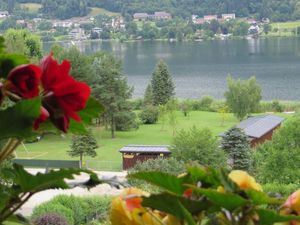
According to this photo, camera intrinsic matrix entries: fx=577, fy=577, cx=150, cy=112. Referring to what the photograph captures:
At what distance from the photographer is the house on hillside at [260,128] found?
19.3m

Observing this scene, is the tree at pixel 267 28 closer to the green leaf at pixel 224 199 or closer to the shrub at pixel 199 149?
the shrub at pixel 199 149

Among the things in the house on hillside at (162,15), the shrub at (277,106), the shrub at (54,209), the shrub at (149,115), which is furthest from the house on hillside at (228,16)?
the shrub at (54,209)

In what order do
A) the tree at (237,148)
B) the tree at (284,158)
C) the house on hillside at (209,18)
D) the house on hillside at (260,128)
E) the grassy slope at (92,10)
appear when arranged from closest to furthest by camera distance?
the tree at (284,158), the tree at (237,148), the house on hillside at (260,128), the grassy slope at (92,10), the house on hillside at (209,18)

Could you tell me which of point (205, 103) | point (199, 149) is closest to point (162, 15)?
point (205, 103)

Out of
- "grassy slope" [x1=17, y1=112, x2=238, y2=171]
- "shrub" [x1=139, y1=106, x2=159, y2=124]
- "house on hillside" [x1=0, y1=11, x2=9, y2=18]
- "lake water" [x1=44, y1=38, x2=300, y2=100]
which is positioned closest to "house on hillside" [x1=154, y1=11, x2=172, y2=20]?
"lake water" [x1=44, y1=38, x2=300, y2=100]

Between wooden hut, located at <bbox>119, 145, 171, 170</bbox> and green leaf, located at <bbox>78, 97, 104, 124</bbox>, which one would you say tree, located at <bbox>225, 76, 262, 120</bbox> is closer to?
wooden hut, located at <bbox>119, 145, 171, 170</bbox>

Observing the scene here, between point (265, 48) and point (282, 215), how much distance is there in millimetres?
60512

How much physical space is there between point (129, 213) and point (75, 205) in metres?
9.60

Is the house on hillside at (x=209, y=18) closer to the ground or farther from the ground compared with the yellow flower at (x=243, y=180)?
farther from the ground

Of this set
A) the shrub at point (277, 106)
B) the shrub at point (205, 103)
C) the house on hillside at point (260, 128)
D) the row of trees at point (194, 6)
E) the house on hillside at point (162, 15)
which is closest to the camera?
the house on hillside at point (260, 128)

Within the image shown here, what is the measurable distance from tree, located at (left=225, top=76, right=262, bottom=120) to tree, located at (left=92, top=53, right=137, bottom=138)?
17.0ft

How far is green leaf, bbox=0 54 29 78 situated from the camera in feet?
1.59

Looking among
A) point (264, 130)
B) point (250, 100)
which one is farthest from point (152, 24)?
point (264, 130)

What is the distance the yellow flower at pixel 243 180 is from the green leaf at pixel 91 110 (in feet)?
0.52
